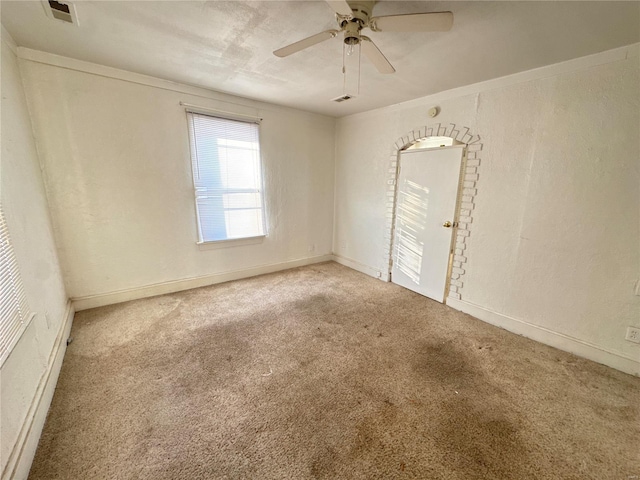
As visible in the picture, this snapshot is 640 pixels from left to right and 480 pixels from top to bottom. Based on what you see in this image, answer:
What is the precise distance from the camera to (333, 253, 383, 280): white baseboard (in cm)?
396

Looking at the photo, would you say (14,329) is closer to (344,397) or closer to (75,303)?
(75,303)

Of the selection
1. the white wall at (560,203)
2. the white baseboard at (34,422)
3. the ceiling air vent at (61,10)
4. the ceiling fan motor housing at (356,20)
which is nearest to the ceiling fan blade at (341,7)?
the ceiling fan motor housing at (356,20)

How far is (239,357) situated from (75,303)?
2.06 m

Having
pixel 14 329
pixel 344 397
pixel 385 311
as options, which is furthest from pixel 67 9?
pixel 385 311

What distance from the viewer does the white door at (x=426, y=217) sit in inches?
116

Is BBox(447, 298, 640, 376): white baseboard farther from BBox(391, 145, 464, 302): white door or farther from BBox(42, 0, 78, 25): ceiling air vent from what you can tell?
BBox(42, 0, 78, 25): ceiling air vent

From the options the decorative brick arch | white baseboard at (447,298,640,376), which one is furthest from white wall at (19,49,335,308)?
white baseboard at (447,298,640,376)

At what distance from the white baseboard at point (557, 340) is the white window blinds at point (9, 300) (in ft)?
11.8

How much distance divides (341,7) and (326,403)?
2288 mm

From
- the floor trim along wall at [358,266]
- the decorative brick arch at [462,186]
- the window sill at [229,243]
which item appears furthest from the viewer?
the floor trim along wall at [358,266]

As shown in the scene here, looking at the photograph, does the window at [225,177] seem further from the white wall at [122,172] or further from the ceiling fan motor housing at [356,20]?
the ceiling fan motor housing at [356,20]

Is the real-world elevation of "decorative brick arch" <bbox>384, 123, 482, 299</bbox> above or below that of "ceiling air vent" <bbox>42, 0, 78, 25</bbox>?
below

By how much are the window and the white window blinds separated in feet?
6.10

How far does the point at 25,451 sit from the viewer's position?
122 cm
